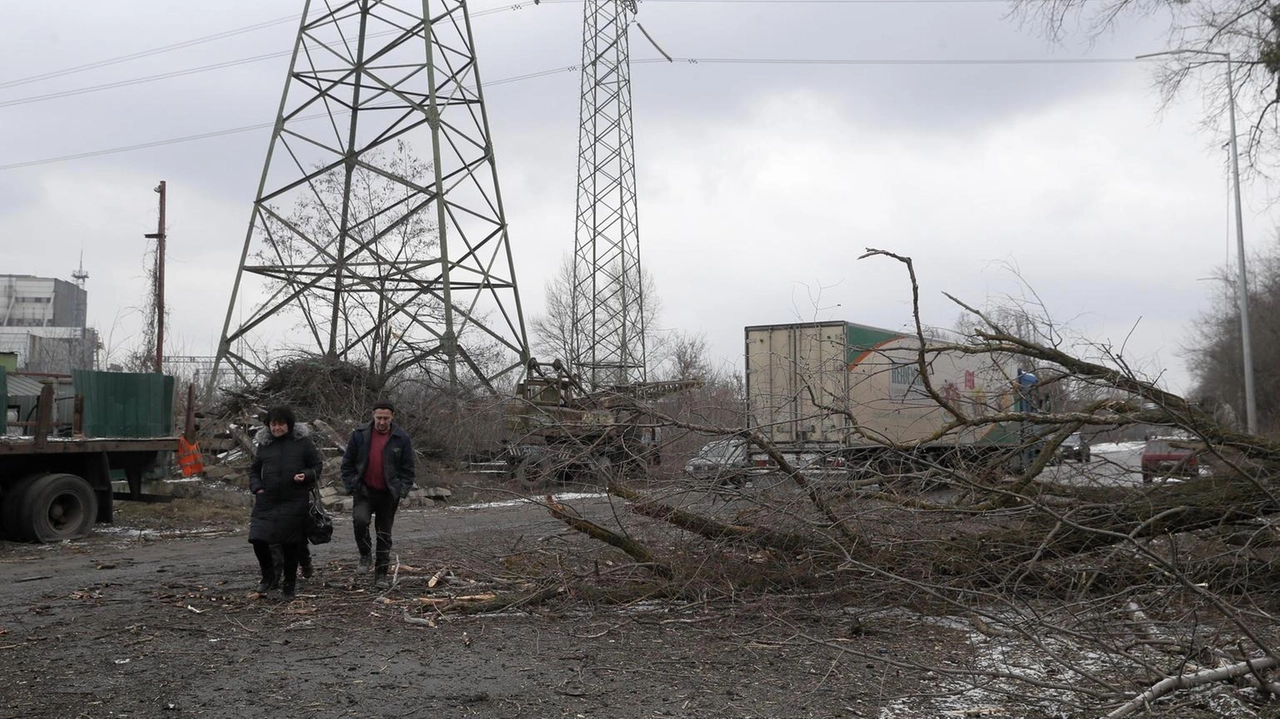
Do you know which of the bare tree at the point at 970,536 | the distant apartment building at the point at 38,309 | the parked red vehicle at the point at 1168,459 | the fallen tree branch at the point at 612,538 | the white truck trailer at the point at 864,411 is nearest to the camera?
the bare tree at the point at 970,536

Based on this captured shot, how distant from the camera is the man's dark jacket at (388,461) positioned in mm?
9125

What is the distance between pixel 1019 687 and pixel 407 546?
25.7 ft

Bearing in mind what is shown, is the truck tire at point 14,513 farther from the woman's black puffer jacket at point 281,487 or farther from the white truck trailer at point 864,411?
the white truck trailer at point 864,411

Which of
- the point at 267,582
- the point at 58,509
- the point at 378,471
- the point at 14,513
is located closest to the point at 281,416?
the point at 378,471

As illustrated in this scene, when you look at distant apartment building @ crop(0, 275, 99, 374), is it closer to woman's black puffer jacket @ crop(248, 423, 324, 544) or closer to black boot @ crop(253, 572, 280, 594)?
woman's black puffer jacket @ crop(248, 423, 324, 544)

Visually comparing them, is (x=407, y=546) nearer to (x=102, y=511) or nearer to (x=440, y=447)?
(x=102, y=511)

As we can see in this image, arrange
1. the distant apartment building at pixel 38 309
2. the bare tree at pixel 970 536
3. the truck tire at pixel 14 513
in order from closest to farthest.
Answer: the bare tree at pixel 970 536 < the truck tire at pixel 14 513 < the distant apartment building at pixel 38 309

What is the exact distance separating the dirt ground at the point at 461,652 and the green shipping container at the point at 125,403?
4435 mm

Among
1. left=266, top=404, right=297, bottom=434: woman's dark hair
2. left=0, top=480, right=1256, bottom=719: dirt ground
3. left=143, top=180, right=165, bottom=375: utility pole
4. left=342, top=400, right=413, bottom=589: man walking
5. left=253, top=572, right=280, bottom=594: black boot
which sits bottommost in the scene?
left=0, top=480, right=1256, bottom=719: dirt ground

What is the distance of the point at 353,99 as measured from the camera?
2255 cm

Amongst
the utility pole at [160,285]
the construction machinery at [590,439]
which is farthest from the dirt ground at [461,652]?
the utility pole at [160,285]

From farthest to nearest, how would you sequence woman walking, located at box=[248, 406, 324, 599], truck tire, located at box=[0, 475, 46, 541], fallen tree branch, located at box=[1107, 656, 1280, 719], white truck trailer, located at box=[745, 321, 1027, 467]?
truck tire, located at box=[0, 475, 46, 541] → woman walking, located at box=[248, 406, 324, 599] → white truck trailer, located at box=[745, 321, 1027, 467] → fallen tree branch, located at box=[1107, 656, 1280, 719]

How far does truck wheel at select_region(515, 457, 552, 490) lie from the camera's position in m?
8.05

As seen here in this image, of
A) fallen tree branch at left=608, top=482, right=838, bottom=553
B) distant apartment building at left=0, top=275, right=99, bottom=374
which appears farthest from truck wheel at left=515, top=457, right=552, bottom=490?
distant apartment building at left=0, top=275, right=99, bottom=374
